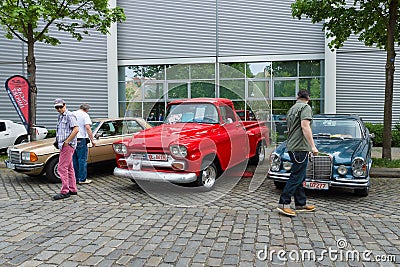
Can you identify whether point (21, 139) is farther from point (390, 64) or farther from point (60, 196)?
point (390, 64)

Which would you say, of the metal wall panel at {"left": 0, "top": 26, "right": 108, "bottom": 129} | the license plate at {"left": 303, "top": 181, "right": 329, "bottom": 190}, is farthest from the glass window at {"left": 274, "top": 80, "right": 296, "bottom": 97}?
the license plate at {"left": 303, "top": 181, "right": 329, "bottom": 190}

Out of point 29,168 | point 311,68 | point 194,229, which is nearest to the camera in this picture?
point 194,229

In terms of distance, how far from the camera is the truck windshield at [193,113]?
302 inches

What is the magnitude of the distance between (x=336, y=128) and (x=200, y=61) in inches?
452

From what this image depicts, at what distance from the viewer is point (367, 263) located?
12.3ft

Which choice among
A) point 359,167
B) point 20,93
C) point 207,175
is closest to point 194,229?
point 207,175

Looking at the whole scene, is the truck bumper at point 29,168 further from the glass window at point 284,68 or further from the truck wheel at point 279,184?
the glass window at point 284,68

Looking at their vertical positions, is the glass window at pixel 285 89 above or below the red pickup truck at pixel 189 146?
above

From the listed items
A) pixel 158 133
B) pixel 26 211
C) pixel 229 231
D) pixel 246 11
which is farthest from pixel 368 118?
pixel 26 211

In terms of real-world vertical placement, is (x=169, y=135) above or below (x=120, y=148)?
above

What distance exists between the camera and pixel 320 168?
6355mm

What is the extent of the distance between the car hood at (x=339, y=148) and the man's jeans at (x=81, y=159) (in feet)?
13.9

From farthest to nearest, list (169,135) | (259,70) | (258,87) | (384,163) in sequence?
1. (259,70)
2. (258,87)
3. (384,163)
4. (169,135)

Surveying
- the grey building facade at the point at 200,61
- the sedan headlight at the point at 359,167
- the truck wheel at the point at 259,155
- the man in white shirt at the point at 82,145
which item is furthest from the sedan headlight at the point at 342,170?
the grey building facade at the point at 200,61
